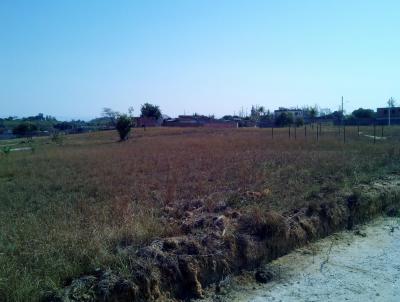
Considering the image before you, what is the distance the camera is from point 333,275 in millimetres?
5926

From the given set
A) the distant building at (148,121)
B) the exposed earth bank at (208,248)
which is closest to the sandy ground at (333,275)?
the exposed earth bank at (208,248)

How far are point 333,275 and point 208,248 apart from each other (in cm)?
178

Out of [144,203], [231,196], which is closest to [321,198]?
[231,196]

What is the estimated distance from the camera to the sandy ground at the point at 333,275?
531 centimetres

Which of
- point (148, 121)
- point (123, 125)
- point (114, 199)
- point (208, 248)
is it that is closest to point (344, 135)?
point (123, 125)

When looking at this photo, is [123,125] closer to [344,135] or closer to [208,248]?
[344,135]

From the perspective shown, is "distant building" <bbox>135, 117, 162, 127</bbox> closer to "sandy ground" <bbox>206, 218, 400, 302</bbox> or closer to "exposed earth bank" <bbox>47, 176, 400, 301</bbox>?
"exposed earth bank" <bbox>47, 176, 400, 301</bbox>

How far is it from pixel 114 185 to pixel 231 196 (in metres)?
4.92

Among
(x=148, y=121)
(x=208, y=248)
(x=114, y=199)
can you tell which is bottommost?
(x=114, y=199)

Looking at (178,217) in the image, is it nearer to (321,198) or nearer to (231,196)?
(231,196)

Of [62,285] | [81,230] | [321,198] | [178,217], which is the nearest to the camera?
[62,285]

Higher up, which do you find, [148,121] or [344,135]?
[148,121]

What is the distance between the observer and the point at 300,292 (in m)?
5.38

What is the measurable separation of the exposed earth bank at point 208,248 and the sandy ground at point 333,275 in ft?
0.80
